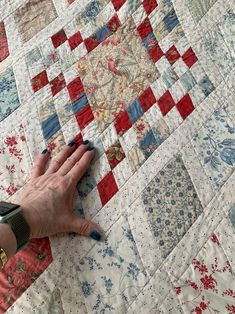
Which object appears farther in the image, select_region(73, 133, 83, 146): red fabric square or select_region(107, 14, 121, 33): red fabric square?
select_region(107, 14, 121, 33): red fabric square

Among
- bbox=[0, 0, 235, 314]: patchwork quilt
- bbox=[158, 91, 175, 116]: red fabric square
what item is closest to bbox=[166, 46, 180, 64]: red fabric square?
bbox=[0, 0, 235, 314]: patchwork quilt

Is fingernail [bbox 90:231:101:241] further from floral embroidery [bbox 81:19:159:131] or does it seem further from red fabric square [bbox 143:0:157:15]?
red fabric square [bbox 143:0:157:15]

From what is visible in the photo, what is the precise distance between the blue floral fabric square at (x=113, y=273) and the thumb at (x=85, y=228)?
0.03 metres

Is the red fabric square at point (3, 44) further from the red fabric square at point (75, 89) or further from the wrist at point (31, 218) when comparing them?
the wrist at point (31, 218)

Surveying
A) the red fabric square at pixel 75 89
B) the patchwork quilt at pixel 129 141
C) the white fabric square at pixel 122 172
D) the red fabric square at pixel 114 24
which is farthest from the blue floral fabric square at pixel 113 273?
the red fabric square at pixel 114 24

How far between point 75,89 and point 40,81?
131 mm

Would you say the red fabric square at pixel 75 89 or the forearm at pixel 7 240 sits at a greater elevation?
the red fabric square at pixel 75 89

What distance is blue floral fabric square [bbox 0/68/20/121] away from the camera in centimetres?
125

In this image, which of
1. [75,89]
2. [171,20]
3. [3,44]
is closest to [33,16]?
[3,44]

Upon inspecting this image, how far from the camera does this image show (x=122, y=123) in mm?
1125

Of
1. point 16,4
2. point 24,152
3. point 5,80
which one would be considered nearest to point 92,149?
point 24,152

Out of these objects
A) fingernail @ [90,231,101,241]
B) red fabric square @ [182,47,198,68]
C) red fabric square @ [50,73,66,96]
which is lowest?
fingernail @ [90,231,101,241]

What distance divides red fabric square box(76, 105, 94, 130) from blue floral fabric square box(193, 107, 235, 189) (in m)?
0.31

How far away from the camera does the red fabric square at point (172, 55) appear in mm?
1182
